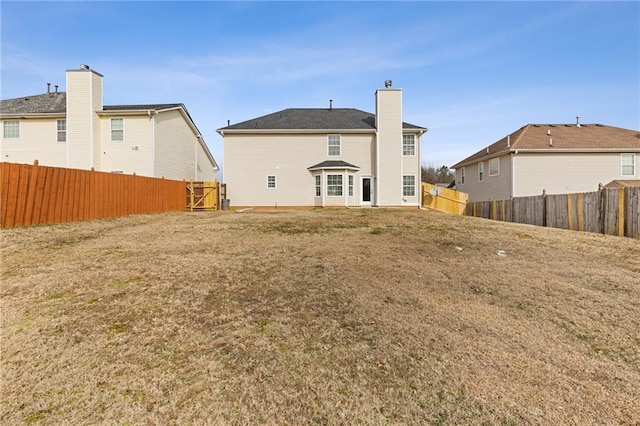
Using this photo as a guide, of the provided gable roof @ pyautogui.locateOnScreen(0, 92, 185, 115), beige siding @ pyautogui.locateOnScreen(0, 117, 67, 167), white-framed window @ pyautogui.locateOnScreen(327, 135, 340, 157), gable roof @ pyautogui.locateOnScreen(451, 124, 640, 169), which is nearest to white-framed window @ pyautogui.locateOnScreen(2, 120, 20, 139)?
beige siding @ pyautogui.locateOnScreen(0, 117, 67, 167)

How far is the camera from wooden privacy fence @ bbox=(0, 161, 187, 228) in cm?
804

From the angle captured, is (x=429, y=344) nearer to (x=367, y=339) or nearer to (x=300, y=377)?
(x=367, y=339)

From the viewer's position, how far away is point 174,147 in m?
21.1

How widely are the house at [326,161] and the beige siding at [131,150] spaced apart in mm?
4589

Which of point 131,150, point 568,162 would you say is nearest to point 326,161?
point 131,150

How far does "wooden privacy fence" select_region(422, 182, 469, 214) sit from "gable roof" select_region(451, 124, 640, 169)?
4.30 metres

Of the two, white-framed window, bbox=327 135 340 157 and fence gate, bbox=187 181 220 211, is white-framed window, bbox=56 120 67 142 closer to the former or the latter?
fence gate, bbox=187 181 220 211

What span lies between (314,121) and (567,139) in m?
17.8

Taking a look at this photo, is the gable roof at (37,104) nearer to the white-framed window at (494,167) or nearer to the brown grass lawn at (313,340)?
the brown grass lawn at (313,340)

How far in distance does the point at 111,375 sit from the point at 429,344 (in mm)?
2693

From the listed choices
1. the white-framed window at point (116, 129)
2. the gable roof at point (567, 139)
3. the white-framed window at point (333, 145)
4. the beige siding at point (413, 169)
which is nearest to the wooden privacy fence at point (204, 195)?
the white-framed window at point (116, 129)

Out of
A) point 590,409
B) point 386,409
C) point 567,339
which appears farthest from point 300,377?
point 567,339

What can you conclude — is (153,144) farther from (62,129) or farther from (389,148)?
(389,148)

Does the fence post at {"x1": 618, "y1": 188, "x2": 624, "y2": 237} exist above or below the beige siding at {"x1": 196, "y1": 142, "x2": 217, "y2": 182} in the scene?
below
